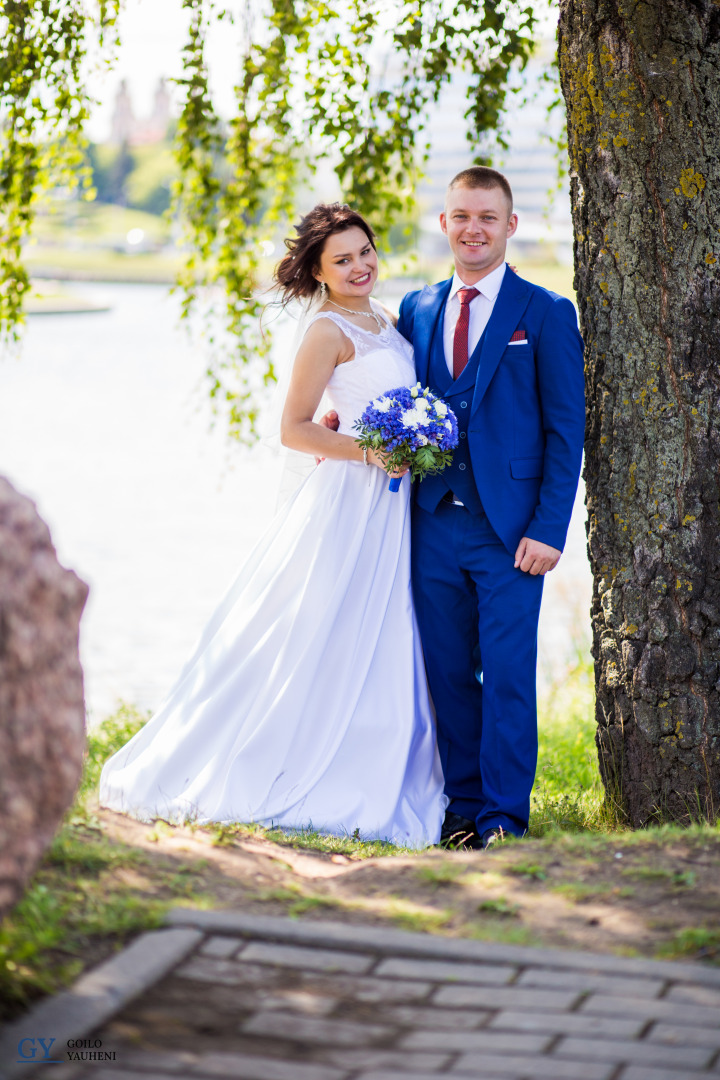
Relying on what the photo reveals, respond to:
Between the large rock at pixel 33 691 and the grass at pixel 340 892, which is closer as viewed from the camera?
the large rock at pixel 33 691

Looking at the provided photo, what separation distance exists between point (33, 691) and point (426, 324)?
8.31ft

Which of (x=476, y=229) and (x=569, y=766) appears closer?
(x=476, y=229)

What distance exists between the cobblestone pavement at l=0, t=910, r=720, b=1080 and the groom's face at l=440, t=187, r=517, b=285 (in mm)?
2547

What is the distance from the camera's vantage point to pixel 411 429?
3779 millimetres

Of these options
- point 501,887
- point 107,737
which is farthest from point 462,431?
point 107,737

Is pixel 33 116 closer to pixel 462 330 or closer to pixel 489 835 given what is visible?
pixel 462 330

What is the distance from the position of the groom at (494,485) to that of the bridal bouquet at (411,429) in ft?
0.63

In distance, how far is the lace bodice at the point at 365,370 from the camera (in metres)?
4.16

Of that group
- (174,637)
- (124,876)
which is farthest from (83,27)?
(174,637)

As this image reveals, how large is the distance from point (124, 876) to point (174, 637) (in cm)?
740

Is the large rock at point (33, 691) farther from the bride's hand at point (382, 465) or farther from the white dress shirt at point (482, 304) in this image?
the white dress shirt at point (482, 304)

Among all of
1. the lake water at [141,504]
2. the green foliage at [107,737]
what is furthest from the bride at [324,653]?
the lake water at [141,504]

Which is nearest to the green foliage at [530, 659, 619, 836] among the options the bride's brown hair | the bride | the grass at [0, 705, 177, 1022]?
the bride

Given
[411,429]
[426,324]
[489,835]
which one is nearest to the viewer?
[411,429]
